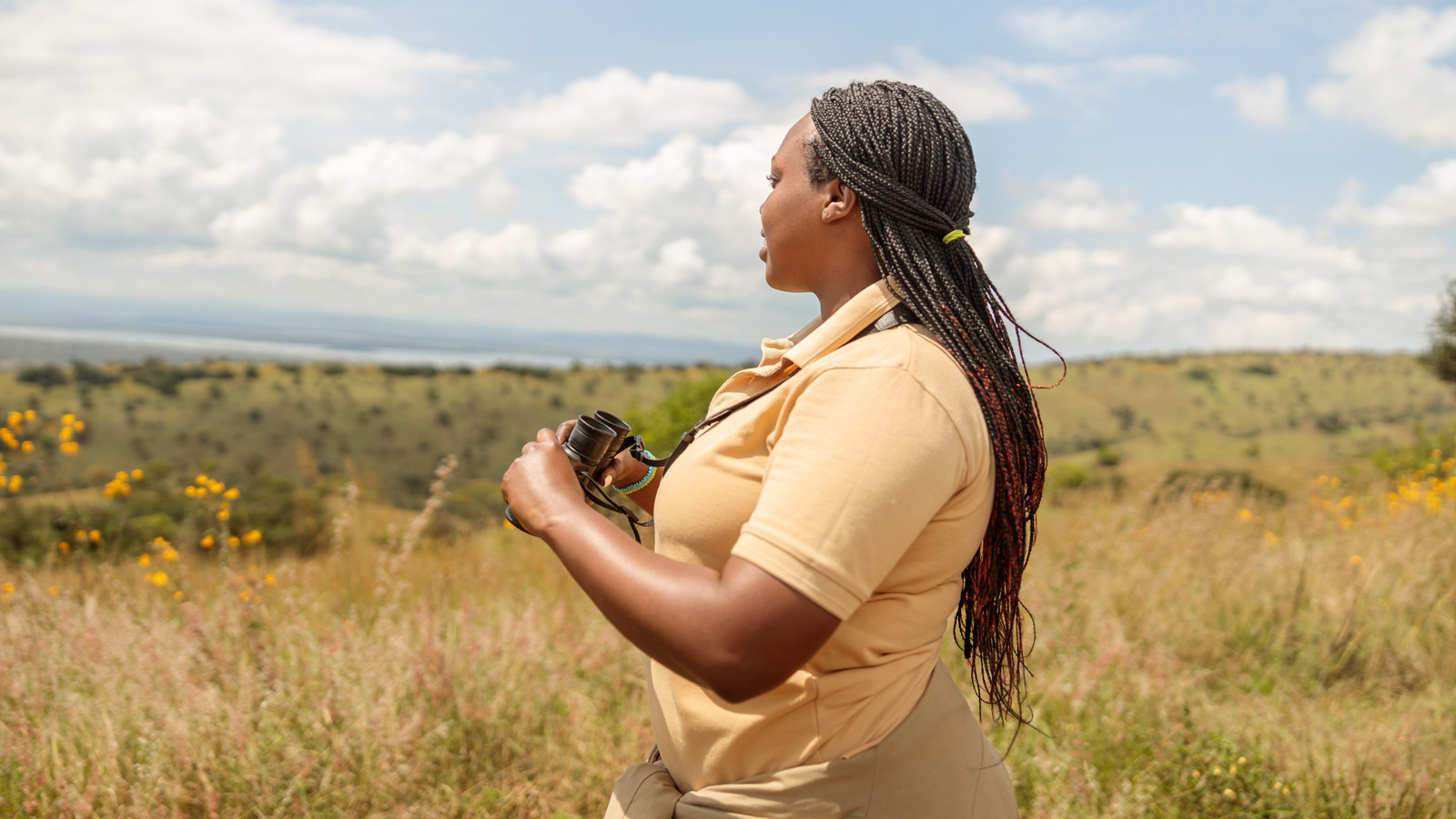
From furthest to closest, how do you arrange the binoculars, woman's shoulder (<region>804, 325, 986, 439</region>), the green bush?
the green bush → the binoculars → woman's shoulder (<region>804, 325, 986, 439</region>)

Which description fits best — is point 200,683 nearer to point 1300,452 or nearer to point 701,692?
point 701,692

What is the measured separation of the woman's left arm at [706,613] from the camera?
1.09m

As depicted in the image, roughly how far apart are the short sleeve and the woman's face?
1.27 feet

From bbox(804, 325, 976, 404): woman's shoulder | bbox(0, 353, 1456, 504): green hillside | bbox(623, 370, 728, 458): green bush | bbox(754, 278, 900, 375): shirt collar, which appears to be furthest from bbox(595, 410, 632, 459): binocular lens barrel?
bbox(0, 353, 1456, 504): green hillside

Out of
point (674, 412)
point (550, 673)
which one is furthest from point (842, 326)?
point (674, 412)

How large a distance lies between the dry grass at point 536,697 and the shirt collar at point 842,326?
209 centimetres

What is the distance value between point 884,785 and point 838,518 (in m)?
0.56

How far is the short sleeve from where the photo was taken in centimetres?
108

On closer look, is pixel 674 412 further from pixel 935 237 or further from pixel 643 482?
pixel 935 237

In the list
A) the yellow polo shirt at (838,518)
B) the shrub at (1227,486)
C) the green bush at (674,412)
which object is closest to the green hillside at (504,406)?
the shrub at (1227,486)

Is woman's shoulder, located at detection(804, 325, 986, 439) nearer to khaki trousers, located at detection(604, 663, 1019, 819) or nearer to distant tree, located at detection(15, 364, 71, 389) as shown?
khaki trousers, located at detection(604, 663, 1019, 819)

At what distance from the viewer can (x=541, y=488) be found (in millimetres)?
1377

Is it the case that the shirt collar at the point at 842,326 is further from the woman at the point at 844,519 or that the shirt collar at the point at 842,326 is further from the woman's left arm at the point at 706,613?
the woman's left arm at the point at 706,613

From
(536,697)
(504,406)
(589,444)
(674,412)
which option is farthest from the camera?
(504,406)
